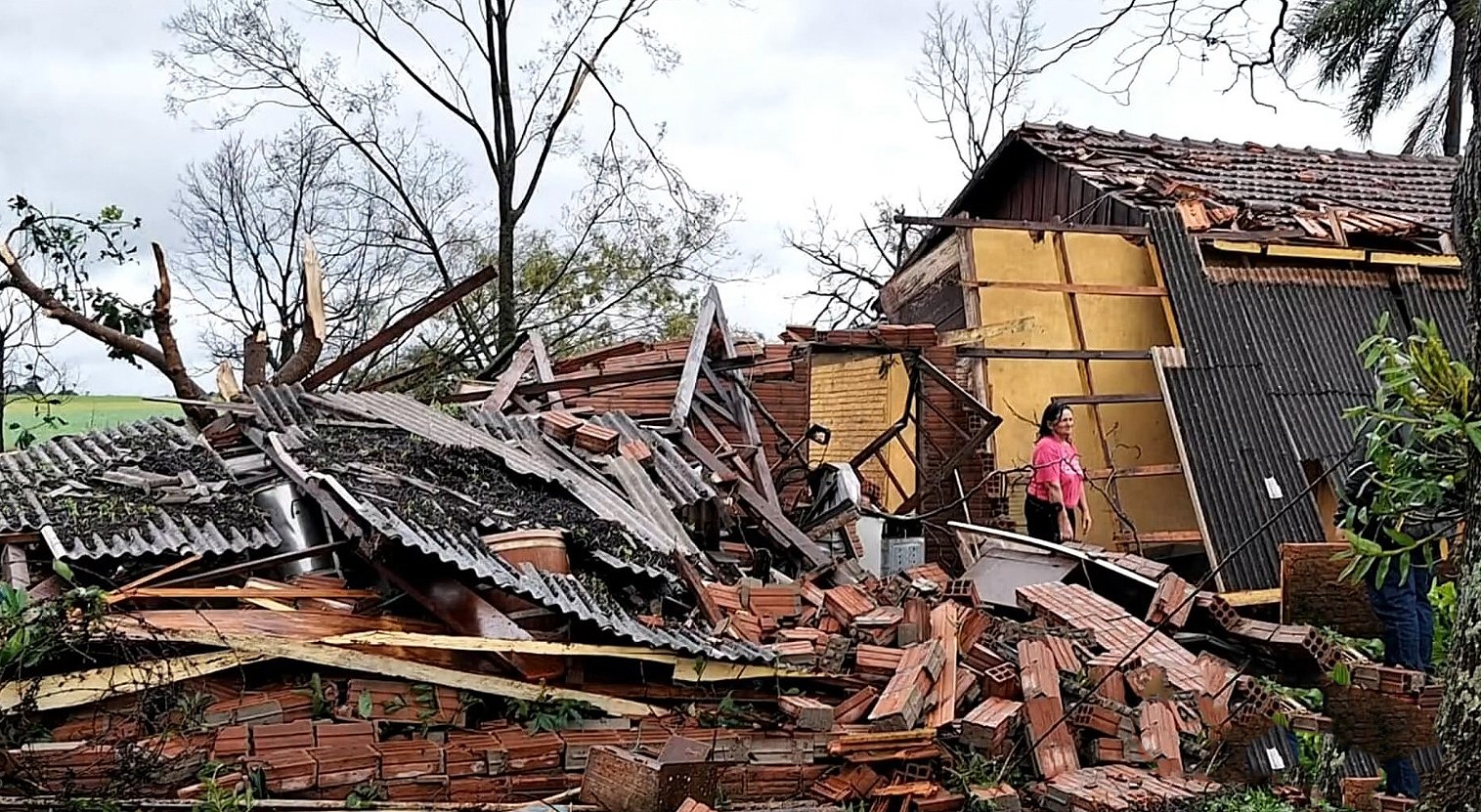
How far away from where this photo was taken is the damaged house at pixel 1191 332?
972 centimetres

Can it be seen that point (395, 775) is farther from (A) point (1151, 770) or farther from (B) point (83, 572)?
(A) point (1151, 770)

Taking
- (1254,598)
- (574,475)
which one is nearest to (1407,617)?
(1254,598)

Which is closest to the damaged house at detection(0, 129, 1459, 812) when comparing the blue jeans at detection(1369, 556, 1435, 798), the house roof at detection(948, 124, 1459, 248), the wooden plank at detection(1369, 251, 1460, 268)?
the blue jeans at detection(1369, 556, 1435, 798)

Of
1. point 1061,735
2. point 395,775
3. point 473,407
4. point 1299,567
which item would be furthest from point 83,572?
point 1299,567

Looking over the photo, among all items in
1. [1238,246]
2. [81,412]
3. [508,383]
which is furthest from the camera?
[81,412]

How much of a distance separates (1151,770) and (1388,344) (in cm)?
274

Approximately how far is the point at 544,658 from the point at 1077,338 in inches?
285

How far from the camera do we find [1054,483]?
8.57m

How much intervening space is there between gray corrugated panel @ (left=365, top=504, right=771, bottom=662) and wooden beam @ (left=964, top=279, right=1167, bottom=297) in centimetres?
603

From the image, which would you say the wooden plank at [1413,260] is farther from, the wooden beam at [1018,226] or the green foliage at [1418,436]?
the green foliage at [1418,436]

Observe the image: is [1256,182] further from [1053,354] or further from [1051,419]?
[1051,419]

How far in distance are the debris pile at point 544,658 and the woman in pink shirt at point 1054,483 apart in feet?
3.28

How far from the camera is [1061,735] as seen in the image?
545cm

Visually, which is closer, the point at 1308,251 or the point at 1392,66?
the point at 1308,251
